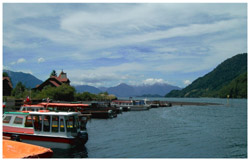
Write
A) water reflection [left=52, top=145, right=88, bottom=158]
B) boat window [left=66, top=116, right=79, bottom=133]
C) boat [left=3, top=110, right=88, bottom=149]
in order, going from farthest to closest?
boat window [left=66, top=116, right=79, bottom=133]
boat [left=3, top=110, right=88, bottom=149]
water reflection [left=52, top=145, right=88, bottom=158]

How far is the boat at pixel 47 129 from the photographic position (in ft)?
75.6

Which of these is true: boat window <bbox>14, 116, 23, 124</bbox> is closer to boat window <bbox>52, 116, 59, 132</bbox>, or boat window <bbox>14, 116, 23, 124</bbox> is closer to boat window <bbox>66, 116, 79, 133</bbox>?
boat window <bbox>52, 116, 59, 132</bbox>

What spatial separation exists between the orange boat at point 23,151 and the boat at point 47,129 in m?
8.18

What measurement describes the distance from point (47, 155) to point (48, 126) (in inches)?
407

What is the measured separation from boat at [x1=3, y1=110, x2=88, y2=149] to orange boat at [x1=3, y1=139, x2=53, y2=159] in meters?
8.18

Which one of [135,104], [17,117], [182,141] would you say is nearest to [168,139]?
[182,141]

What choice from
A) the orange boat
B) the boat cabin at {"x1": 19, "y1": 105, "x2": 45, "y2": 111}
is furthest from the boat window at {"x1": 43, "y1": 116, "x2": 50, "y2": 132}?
the boat cabin at {"x1": 19, "y1": 105, "x2": 45, "y2": 111}

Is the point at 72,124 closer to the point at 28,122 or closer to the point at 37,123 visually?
the point at 37,123

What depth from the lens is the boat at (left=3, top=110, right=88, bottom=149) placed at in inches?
907

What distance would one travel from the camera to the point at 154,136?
111ft

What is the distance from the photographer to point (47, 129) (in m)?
23.5

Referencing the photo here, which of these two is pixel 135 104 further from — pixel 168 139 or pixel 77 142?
pixel 77 142

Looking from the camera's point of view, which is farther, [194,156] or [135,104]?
[135,104]

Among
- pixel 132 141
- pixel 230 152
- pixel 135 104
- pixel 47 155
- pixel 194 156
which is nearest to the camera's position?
pixel 47 155
